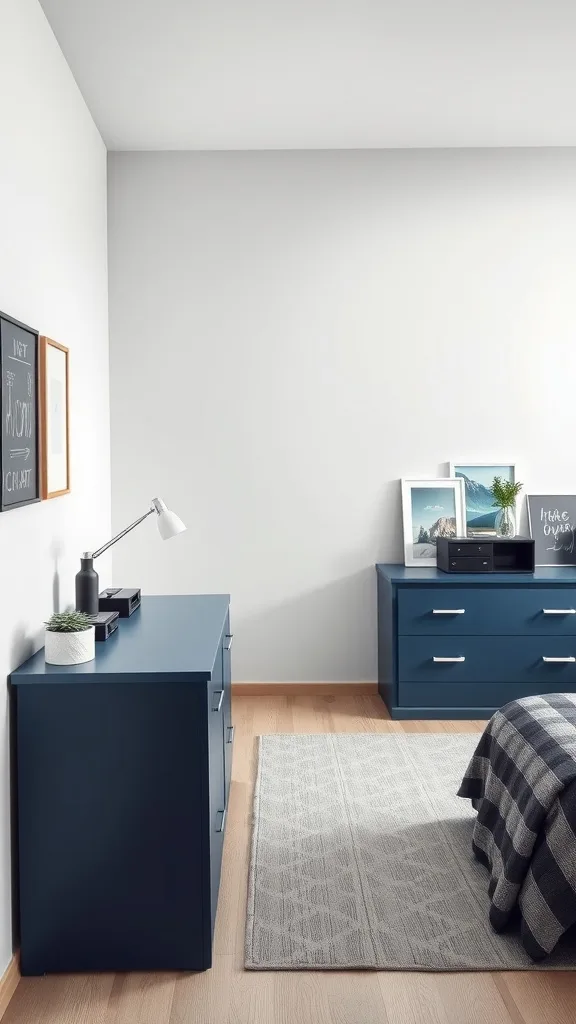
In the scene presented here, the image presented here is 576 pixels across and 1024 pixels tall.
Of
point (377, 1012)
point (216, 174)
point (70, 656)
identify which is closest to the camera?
point (377, 1012)

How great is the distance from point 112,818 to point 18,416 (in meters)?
1.07

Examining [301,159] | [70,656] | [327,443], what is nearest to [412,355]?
[327,443]

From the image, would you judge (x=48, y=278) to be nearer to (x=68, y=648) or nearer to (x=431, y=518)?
(x=68, y=648)

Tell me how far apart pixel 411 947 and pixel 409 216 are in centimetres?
330

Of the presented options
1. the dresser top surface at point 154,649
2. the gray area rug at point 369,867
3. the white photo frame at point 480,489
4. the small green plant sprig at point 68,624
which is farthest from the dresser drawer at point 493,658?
the small green plant sprig at point 68,624

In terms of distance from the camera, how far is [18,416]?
7.21ft

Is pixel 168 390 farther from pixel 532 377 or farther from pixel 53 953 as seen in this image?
pixel 53 953

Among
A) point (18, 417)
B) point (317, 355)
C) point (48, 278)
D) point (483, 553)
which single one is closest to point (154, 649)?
point (18, 417)

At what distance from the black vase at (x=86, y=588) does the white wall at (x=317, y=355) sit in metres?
1.61

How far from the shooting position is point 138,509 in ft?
13.5

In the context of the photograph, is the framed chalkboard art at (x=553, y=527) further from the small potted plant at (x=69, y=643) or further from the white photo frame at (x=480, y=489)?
the small potted plant at (x=69, y=643)

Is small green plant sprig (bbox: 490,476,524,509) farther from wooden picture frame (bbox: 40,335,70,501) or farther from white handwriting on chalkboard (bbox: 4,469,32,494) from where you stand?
white handwriting on chalkboard (bbox: 4,469,32,494)

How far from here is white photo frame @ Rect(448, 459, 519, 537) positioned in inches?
164

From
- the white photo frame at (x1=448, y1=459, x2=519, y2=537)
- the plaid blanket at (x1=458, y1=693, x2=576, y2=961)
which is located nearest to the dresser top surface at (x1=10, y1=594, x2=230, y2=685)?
the plaid blanket at (x1=458, y1=693, x2=576, y2=961)
